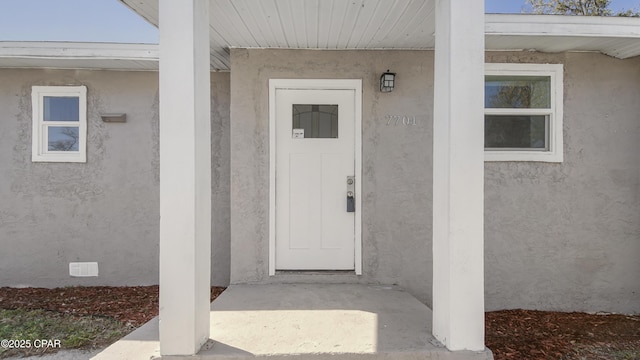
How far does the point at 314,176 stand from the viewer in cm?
425

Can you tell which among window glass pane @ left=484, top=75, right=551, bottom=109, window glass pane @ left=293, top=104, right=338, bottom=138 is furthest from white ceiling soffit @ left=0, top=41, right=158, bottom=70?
window glass pane @ left=484, top=75, right=551, bottom=109

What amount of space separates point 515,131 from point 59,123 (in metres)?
5.76

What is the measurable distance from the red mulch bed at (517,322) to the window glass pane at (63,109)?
2261 mm

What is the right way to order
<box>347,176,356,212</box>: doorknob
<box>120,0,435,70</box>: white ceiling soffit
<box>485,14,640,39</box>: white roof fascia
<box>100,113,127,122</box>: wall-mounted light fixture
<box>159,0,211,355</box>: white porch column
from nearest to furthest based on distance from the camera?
<box>159,0,211,355</box>: white porch column < <box>120,0,435,70</box>: white ceiling soffit < <box>485,14,640,39</box>: white roof fascia < <box>347,176,356,212</box>: doorknob < <box>100,113,127,122</box>: wall-mounted light fixture

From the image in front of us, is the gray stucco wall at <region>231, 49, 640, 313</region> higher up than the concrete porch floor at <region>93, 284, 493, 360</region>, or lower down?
higher up

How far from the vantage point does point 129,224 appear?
498cm

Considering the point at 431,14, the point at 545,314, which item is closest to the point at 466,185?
the point at 431,14

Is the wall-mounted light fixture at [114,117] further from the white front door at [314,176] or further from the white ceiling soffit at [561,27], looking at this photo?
the white ceiling soffit at [561,27]

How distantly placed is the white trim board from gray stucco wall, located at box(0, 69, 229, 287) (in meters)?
1.04

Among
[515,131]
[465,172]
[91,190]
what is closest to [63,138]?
[91,190]

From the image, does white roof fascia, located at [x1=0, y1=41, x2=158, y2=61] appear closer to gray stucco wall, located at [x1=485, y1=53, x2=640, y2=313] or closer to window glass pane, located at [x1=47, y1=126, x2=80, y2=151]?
window glass pane, located at [x1=47, y1=126, x2=80, y2=151]

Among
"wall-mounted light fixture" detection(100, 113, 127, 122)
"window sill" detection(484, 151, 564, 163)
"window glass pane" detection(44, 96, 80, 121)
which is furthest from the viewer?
"window glass pane" detection(44, 96, 80, 121)

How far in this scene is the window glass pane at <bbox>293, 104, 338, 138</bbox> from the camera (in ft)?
13.9

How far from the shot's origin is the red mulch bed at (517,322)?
3385mm
